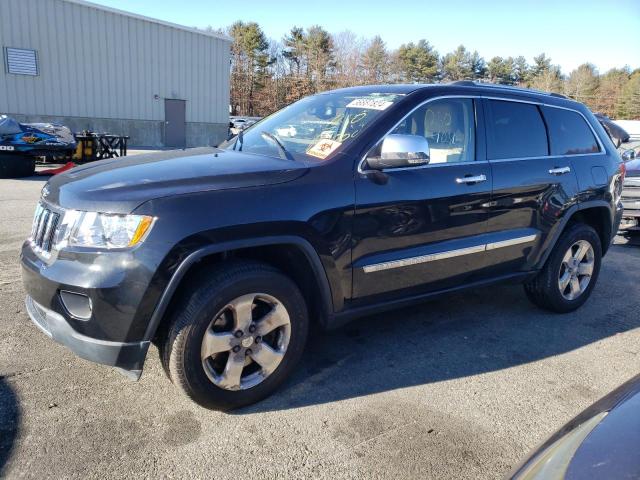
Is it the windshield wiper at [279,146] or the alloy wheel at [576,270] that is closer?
the windshield wiper at [279,146]

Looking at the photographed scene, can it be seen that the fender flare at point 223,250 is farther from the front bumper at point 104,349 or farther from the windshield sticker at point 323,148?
the windshield sticker at point 323,148

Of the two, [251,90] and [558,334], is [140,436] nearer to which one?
[558,334]

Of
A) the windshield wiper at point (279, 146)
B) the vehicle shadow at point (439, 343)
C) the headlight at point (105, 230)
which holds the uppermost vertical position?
the windshield wiper at point (279, 146)

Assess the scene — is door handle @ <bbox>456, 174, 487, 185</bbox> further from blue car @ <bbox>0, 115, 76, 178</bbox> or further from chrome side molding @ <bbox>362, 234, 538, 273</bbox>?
blue car @ <bbox>0, 115, 76, 178</bbox>

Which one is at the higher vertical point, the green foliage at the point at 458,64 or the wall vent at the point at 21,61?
the green foliage at the point at 458,64

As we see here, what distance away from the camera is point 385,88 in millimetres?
3744

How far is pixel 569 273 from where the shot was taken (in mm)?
4484

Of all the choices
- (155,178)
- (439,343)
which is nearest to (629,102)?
(439,343)

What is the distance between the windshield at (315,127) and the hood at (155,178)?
0.22 meters

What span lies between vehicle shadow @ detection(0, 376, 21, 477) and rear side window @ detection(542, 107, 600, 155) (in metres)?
4.21

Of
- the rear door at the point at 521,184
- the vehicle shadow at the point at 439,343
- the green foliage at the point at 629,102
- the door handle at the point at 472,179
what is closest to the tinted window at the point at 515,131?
the rear door at the point at 521,184

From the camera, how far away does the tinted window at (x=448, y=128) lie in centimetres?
349

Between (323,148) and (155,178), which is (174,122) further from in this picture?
(155,178)

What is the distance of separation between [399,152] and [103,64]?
2335cm
